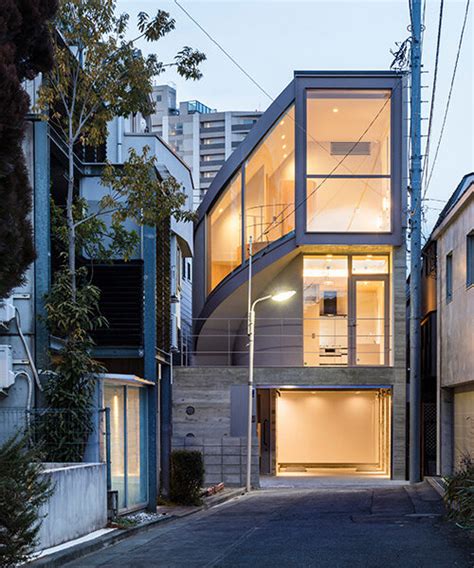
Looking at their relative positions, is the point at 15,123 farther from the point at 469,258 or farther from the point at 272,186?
the point at 272,186

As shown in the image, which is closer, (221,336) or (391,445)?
(391,445)

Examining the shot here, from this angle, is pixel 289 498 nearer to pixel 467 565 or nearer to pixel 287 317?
pixel 287 317

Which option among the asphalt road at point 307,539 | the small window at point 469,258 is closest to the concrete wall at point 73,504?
the asphalt road at point 307,539

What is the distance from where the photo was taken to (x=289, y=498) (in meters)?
22.8

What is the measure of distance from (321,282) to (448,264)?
7.13 meters

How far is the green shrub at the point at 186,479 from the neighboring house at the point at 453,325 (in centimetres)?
577

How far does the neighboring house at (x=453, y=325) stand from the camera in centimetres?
2211

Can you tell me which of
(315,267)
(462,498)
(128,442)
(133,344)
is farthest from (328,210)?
(462,498)

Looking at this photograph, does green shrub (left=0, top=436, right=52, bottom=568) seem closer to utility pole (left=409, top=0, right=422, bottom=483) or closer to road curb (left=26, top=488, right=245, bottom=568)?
road curb (left=26, top=488, right=245, bottom=568)

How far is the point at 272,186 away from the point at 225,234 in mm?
3581

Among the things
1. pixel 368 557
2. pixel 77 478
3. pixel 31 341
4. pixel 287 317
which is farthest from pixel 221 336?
pixel 368 557

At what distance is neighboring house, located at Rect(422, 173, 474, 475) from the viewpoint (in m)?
22.1

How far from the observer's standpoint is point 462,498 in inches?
551

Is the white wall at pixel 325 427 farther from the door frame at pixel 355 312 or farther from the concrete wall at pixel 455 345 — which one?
the concrete wall at pixel 455 345
